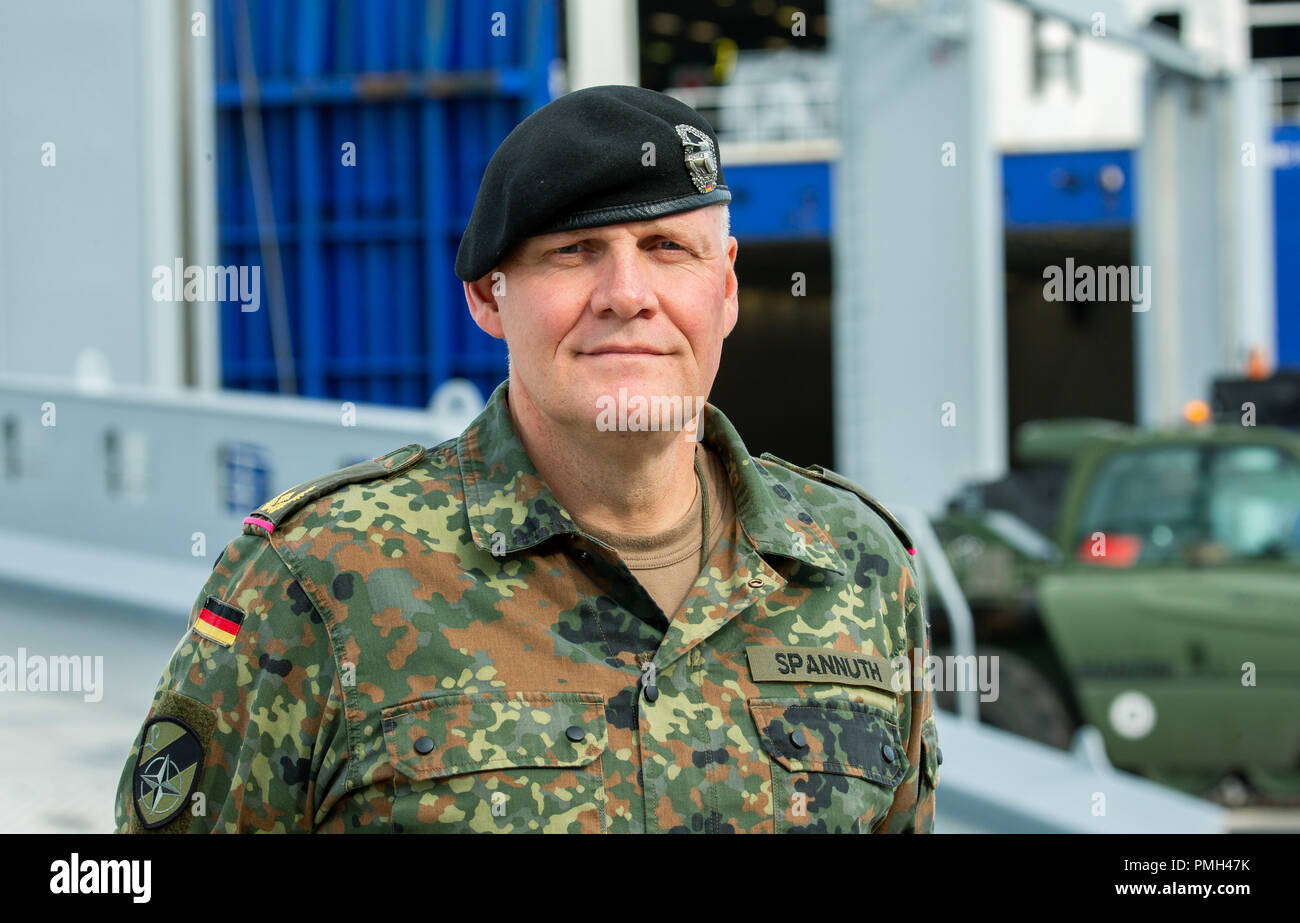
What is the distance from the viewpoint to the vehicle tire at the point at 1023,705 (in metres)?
6.06

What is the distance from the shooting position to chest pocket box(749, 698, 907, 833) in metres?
1.74

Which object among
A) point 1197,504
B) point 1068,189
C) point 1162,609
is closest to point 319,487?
point 1162,609

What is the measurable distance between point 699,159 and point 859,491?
57 cm

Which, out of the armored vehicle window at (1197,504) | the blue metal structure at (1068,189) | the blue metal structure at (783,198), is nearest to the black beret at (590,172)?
the armored vehicle window at (1197,504)

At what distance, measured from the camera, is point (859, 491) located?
82.0 inches

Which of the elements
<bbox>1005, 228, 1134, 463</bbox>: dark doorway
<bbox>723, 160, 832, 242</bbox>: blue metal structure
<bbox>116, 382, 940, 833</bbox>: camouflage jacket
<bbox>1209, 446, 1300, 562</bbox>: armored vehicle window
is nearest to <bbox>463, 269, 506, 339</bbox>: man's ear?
<bbox>116, 382, 940, 833</bbox>: camouflage jacket

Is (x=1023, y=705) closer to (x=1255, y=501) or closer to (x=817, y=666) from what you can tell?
(x=1255, y=501)

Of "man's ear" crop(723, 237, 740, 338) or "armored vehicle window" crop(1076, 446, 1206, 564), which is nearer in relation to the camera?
"man's ear" crop(723, 237, 740, 338)

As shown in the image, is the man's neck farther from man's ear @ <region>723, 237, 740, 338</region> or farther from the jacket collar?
man's ear @ <region>723, 237, 740, 338</region>

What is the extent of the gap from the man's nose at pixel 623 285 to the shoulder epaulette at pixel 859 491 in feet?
1.40

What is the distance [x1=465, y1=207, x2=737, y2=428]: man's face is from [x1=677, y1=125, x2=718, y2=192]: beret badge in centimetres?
3

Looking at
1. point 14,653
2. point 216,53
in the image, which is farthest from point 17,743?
point 216,53

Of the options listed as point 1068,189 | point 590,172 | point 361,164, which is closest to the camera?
point 590,172
